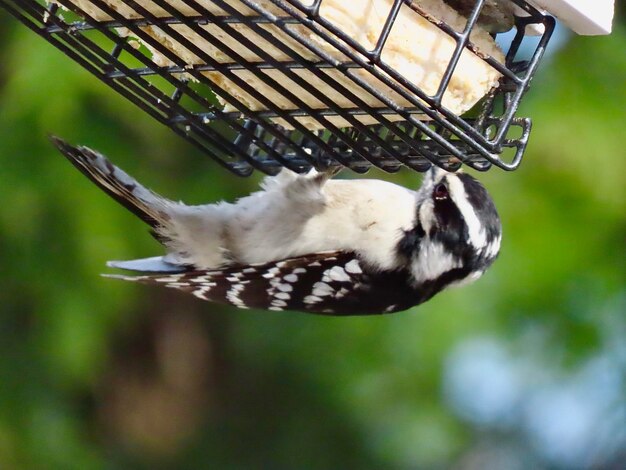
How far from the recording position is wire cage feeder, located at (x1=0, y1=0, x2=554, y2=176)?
1.84 m

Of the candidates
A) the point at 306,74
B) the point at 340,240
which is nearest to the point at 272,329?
the point at 340,240

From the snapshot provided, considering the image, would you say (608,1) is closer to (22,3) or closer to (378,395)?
(22,3)

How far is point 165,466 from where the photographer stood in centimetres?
537

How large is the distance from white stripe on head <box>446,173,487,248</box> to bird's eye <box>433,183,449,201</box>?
2cm

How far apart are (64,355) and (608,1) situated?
3.01 m

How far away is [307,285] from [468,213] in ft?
1.39

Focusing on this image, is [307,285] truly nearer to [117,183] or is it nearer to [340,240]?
[340,240]

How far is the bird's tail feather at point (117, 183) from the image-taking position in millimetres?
2543

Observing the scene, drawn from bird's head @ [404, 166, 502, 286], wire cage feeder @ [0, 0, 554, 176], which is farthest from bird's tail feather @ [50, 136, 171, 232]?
bird's head @ [404, 166, 502, 286]

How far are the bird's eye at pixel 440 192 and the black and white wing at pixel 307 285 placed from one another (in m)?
0.22

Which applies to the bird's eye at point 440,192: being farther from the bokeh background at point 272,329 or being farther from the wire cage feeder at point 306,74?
the bokeh background at point 272,329

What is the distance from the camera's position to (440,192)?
8.52 feet

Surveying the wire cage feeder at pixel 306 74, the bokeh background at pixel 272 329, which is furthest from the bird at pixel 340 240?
the bokeh background at pixel 272 329

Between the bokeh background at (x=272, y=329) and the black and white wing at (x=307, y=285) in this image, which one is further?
the bokeh background at (x=272, y=329)
